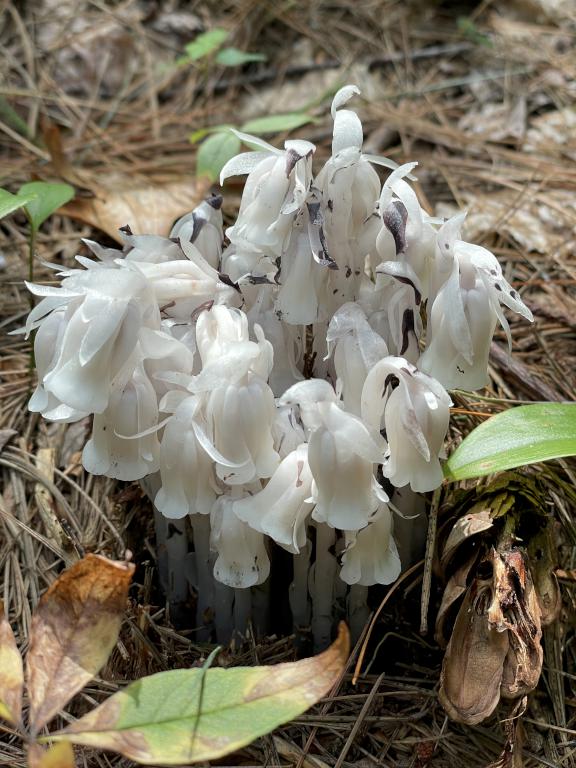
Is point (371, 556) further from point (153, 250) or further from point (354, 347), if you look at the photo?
point (153, 250)

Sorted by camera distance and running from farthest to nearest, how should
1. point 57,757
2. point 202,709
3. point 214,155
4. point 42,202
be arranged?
1. point 214,155
2. point 42,202
3. point 202,709
4. point 57,757

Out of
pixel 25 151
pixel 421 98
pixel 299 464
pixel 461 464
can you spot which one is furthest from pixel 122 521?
pixel 421 98

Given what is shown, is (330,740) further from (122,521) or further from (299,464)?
(122,521)

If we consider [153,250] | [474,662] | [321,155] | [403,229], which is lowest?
[474,662]

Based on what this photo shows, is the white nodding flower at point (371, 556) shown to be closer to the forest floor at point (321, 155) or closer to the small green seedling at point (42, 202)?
the forest floor at point (321, 155)

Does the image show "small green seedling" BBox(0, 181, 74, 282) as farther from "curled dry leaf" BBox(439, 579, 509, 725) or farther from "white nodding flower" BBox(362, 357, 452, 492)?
"curled dry leaf" BBox(439, 579, 509, 725)

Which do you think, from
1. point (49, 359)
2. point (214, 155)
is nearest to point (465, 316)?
point (49, 359)
